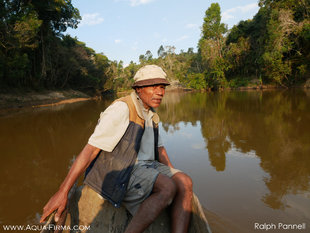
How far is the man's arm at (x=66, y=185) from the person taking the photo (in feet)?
4.08

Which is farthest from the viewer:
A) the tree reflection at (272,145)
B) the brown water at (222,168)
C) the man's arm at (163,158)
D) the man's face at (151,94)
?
the tree reflection at (272,145)

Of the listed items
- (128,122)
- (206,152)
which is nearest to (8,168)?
(128,122)

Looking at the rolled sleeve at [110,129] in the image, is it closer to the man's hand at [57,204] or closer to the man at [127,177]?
the man at [127,177]

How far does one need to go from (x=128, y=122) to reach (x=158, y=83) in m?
0.40

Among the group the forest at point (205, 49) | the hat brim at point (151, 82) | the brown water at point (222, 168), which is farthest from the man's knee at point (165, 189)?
the forest at point (205, 49)

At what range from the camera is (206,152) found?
13.3ft

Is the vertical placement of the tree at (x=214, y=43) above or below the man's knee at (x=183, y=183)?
above

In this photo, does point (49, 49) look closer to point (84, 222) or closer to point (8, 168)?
point (8, 168)

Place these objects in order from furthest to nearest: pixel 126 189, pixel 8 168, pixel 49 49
→ pixel 49 49 → pixel 8 168 → pixel 126 189

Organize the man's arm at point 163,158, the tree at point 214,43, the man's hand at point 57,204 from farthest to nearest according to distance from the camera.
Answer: the tree at point 214,43, the man's arm at point 163,158, the man's hand at point 57,204

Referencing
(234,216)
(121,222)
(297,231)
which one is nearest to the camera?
(121,222)

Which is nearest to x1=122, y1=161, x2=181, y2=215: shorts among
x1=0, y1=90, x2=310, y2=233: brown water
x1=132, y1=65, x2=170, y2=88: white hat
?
x1=132, y1=65, x2=170, y2=88: white hat

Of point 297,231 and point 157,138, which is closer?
point 297,231

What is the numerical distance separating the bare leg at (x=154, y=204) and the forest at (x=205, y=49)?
45.1 feet
